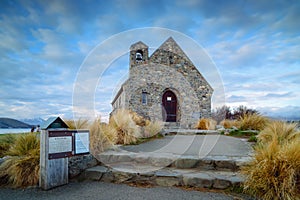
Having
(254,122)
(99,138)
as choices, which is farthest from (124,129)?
(254,122)

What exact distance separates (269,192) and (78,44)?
19.4ft

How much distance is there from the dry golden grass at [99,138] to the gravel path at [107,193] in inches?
41.2

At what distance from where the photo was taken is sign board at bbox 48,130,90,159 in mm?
3150

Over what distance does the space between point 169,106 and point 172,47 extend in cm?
439

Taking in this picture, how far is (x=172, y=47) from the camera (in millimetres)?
14047

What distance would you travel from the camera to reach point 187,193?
268 cm

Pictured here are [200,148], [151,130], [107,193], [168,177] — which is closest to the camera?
[107,193]

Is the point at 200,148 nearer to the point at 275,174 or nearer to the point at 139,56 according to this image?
the point at 275,174

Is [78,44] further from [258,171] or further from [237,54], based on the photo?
[237,54]

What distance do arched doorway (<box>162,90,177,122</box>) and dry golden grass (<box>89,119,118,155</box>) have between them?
9.03m

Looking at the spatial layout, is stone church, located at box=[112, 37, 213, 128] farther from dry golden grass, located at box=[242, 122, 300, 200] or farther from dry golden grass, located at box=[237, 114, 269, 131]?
dry golden grass, located at box=[242, 122, 300, 200]

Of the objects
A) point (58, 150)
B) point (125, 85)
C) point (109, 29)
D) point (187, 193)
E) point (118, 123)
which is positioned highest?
point (109, 29)

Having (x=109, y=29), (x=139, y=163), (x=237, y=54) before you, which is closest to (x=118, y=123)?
(x=139, y=163)

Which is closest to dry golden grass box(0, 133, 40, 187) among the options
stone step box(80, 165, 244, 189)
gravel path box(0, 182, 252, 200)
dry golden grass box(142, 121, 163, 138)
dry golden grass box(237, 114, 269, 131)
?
gravel path box(0, 182, 252, 200)
